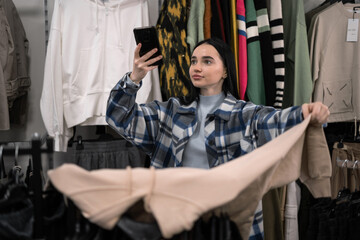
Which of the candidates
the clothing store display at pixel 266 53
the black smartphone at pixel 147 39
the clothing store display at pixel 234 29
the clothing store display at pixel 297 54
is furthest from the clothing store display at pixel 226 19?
the black smartphone at pixel 147 39

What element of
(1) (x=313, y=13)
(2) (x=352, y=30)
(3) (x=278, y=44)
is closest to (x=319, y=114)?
(3) (x=278, y=44)

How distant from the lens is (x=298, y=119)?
1.00 m

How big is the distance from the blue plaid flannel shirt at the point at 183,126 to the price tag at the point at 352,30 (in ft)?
2.91

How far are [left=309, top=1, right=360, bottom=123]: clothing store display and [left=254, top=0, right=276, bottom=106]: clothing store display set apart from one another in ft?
1.06

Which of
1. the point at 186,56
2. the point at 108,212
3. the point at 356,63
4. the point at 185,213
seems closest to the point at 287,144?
the point at 185,213

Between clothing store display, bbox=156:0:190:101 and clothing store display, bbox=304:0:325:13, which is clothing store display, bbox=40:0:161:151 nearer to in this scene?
clothing store display, bbox=156:0:190:101

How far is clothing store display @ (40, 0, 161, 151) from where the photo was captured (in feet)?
5.22

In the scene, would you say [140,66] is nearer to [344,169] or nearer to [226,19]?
[226,19]

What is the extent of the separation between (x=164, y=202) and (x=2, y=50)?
57.6 inches

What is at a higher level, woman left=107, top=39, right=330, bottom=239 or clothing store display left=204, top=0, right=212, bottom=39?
clothing store display left=204, top=0, right=212, bottom=39

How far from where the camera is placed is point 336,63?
1784mm

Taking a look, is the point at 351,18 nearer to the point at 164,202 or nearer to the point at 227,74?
the point at 227,74

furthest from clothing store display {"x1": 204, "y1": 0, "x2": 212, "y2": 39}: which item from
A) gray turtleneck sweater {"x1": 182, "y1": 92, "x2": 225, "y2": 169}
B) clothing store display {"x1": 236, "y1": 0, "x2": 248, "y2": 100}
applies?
gray turtleneck sweater {"x1": 182, "y1": 92, "x2": 225, "y2": 169}

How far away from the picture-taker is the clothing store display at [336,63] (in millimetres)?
1769
